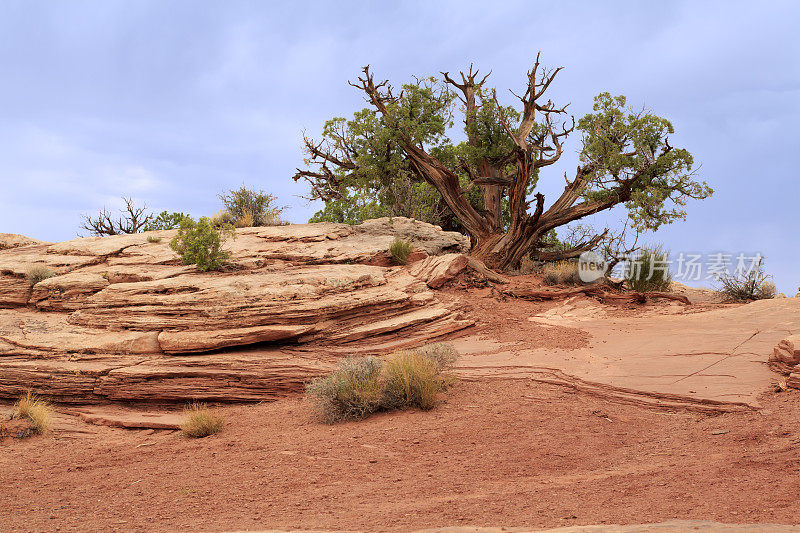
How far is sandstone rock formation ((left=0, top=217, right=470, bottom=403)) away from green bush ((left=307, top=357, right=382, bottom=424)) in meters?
1.40

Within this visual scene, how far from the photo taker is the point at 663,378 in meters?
9.49

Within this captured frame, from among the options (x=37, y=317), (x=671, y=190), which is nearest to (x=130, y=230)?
(x=37, y=317)

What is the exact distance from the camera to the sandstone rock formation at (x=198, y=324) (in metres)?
10.9

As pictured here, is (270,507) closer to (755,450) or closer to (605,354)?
(755,450)

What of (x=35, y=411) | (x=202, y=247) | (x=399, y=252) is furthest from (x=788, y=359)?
(x=35, y=411)

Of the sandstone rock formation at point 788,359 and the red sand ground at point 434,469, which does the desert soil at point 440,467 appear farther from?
the sandstone rock formation at point 788,359

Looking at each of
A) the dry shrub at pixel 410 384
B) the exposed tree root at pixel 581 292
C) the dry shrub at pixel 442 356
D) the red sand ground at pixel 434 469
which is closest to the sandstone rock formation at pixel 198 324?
the red sand ground at pixel 434 469

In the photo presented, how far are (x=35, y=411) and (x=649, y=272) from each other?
1450 cm

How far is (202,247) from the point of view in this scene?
554 inches

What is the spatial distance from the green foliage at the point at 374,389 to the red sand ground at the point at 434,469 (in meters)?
0.26

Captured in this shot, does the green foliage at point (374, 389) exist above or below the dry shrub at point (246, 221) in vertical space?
below

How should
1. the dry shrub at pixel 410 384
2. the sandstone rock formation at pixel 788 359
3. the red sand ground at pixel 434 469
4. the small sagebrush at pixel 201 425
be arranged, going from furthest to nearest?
the small sagebrush at pixel 201 425 → the dry shrub at pixel 410 384 → the sandstone rock formation at pixel 788 359 → the red sand ground at pixel 434 469

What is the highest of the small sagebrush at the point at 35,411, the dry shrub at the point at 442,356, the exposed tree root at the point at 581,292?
the exposed tree root at the point at 581,292

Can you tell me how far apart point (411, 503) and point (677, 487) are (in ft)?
8.26
